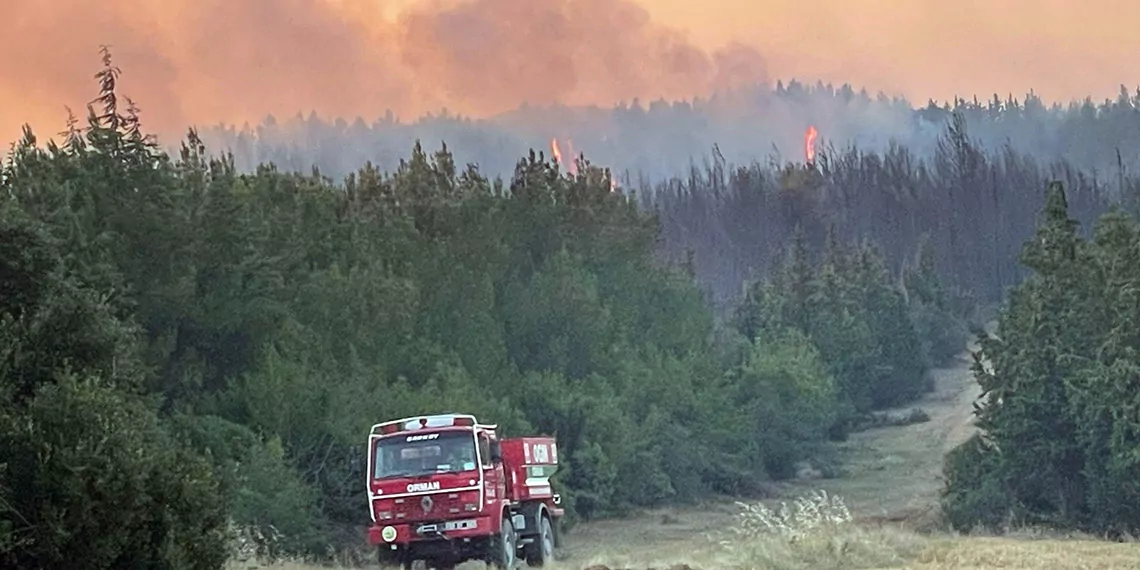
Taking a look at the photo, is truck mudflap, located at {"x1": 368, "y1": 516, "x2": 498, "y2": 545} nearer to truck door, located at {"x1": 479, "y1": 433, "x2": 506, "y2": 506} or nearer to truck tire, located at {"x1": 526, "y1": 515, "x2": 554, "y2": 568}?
truck door, located at {"x1": 479, "y1": 433, "x2": 506, "y2": 506}

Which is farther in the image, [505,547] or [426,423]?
[505,547]

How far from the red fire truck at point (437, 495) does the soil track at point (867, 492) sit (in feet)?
8.13

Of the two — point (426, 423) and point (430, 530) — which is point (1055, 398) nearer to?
point (426, 423)

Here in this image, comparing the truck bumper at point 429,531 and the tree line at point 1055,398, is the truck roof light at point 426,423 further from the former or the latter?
the tree line at point 1055,398

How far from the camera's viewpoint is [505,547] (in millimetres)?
27578

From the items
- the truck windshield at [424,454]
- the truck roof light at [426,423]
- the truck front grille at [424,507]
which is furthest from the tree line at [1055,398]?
the truck front grille at [424,507]

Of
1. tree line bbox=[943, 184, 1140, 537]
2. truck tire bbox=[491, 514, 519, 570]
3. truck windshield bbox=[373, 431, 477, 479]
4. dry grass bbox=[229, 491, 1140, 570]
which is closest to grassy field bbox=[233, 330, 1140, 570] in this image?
dry grass bbox=[229, 491, 1140, 570]

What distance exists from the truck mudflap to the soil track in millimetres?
2742

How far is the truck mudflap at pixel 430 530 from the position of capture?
26672 mm

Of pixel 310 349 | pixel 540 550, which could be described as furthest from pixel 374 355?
pixel 540 550

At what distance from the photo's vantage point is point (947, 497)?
158ft

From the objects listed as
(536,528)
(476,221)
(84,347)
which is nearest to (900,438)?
(476,221)

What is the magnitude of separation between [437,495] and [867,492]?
120ft

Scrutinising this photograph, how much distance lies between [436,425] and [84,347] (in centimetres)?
1186
